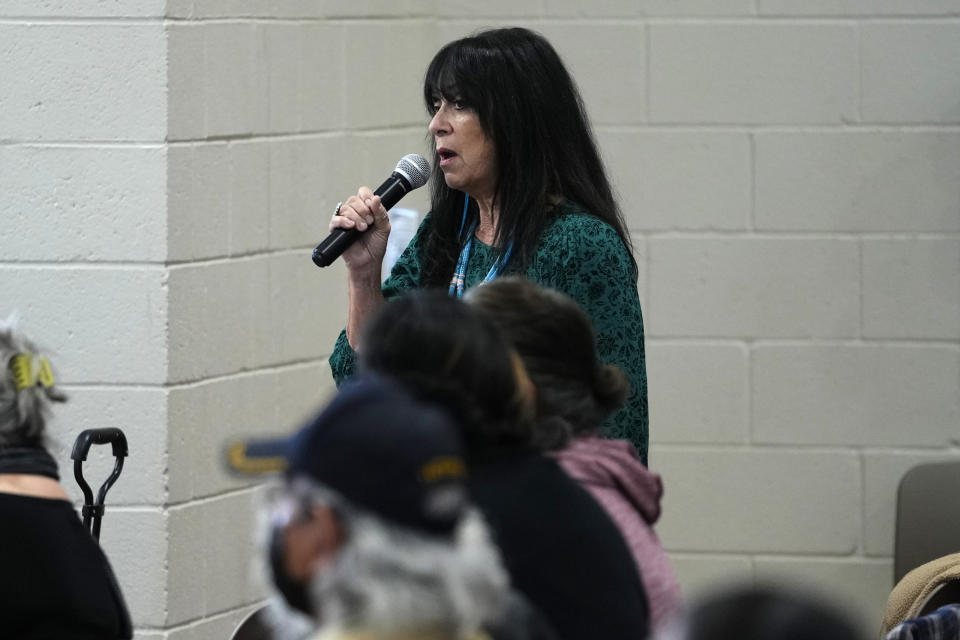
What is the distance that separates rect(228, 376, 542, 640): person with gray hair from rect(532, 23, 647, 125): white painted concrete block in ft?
8.35

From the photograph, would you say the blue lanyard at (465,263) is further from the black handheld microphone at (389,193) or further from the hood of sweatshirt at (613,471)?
the hood of sweatshirt at (613,471)

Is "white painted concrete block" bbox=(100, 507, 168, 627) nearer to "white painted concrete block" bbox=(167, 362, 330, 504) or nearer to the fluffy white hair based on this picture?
"white painted concrete block" bbox=(167, 362, 330, 504)

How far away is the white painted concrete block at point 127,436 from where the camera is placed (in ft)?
9.48

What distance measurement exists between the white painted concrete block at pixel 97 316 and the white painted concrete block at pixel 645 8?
1.29 meters

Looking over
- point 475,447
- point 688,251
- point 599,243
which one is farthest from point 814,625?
point 688,251

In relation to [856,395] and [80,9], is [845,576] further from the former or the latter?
[80,9]

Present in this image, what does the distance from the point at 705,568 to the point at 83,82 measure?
1.87m

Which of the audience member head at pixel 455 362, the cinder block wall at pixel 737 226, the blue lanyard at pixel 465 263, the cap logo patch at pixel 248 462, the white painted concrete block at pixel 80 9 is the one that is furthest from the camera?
the cinder block wall at pixel 737 226

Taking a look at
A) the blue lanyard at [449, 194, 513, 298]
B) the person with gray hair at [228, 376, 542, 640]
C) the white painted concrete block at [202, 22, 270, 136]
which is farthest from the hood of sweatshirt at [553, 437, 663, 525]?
the white painted concrete block at [202, 22, 270, 136]

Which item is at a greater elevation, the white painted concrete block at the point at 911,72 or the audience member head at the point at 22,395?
the white painted concrete block at the point at 911,72

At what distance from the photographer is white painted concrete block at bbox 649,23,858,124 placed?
3.50 meters

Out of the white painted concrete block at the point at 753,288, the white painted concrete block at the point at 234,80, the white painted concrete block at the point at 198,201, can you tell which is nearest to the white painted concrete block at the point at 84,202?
the white painted concrete block at the point at 198,201

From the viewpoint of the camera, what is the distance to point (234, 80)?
304cm

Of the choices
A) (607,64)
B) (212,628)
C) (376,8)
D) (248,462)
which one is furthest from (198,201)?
(248,462)
